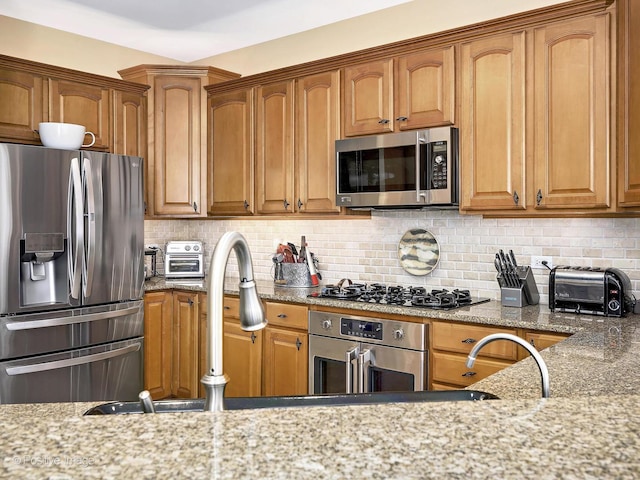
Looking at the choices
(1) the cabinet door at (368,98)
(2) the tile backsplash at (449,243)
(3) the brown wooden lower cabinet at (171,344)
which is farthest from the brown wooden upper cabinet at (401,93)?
(3) the brown wooden lower cabinet at (171,344)

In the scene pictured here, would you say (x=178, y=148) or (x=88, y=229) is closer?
(x=88, y=229)

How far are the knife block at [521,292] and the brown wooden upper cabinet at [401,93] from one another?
948 mm

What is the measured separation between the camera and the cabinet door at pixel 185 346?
440 centimetres

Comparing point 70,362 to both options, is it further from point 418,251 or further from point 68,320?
point 418,251

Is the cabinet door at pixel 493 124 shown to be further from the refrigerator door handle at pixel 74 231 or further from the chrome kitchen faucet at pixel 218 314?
the chrome kitchen faucet at pixel 218 314

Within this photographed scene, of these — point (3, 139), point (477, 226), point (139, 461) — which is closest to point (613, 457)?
point (139, 461)

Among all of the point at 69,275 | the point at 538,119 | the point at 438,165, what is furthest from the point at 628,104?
the point at 69,275

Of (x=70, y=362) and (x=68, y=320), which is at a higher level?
(x=68, y=320)

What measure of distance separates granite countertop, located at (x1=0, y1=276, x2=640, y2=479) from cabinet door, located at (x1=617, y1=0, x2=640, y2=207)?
2.18 metres

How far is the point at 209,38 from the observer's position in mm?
4930

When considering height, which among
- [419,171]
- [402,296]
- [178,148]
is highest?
[178,148]

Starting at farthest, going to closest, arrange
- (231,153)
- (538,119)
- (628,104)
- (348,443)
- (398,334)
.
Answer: (231,153)
(398,334)
(538,119)
(628,104)
(348,443)

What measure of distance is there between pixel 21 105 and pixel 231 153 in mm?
1470

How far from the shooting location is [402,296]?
11.9ft
